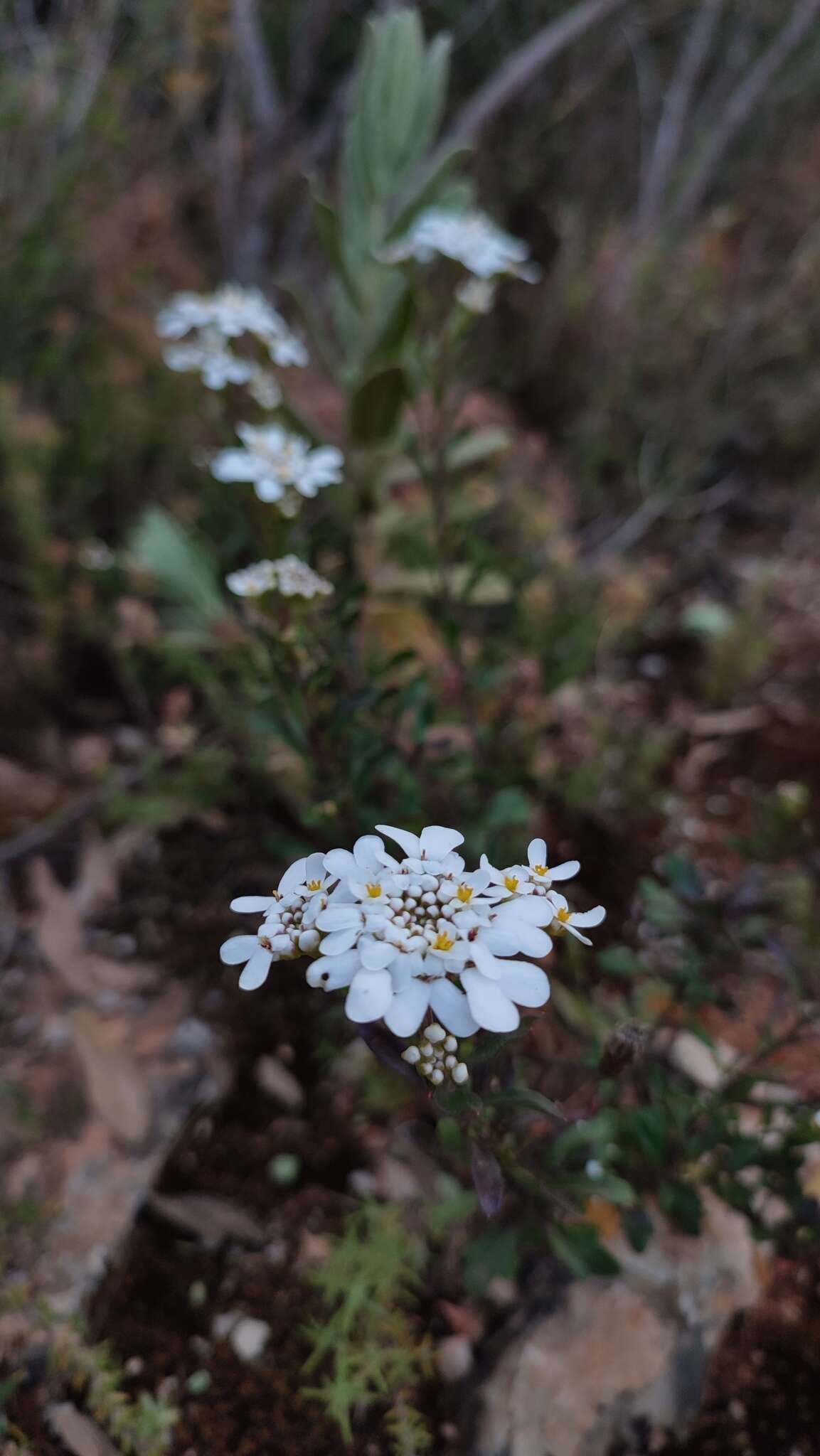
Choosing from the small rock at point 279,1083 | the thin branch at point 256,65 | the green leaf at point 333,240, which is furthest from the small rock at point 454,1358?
the thin branch at point 256,65

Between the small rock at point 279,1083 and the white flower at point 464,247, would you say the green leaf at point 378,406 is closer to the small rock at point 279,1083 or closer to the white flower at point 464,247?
the white flower at point 464,247

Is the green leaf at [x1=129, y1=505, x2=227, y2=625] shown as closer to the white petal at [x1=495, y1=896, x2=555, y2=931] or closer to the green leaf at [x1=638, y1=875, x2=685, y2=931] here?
the green leaf at [x1=638, y1=875, x2=685, y2=931]

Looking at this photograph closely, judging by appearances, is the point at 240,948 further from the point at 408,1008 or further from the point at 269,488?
the point at 269,488

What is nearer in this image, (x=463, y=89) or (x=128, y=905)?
(x=128, y=905)

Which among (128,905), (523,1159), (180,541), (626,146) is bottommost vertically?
(523,1159)

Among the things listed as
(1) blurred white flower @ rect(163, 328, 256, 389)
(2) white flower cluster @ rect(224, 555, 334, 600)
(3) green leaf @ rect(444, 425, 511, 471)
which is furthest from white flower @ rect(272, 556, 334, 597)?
(3) green leaf @ rect(444, 425, 511, 471)

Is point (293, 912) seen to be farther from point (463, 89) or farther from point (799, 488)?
point (463, 89)

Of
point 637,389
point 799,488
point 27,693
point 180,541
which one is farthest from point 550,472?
point 27,693
